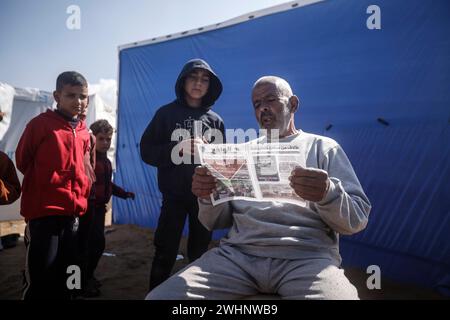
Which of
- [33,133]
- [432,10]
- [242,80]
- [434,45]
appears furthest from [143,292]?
[432,10]

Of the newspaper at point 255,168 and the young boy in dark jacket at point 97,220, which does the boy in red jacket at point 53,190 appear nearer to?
the young boy in dark jacket at point 97,220

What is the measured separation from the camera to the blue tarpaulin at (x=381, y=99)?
2.92 meters

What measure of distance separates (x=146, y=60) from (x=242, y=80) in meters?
1.99

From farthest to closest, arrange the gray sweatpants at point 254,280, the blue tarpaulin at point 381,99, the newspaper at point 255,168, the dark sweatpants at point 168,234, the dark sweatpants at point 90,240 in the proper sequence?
the blue tarpaulin at point 381,99, the dark sweatpants at point 90,240, the dark sweatpants at point 168,234, the newspaper at point 255,168, the gray sweatpants at point 254,280

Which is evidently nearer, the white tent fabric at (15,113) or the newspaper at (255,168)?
the newspaper at (255,168)

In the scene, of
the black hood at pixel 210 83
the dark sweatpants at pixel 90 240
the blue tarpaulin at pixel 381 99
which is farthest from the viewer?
the blue tarpaulin at pixel 381 99

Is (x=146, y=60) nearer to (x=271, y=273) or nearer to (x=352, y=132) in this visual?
(x=352, y=132)

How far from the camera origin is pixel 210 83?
9.05 feet

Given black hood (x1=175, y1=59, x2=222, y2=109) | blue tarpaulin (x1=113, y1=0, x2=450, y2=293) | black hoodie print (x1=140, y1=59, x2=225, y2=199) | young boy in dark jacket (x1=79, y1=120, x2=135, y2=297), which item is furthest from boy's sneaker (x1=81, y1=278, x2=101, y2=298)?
blue tarpaulin (x1=113, y1=0, x2=450, y2=293)

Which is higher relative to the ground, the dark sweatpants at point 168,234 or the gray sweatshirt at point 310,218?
the gray sweatshirt at point 310,218

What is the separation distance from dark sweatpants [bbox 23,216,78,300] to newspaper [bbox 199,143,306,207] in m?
1.26

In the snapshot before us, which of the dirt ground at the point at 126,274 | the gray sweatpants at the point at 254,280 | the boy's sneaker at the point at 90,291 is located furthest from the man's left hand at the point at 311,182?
the boy's sneaker at the point at 90,291

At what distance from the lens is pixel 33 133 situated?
2.05m

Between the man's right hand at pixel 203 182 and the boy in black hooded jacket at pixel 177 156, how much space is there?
0.61m
